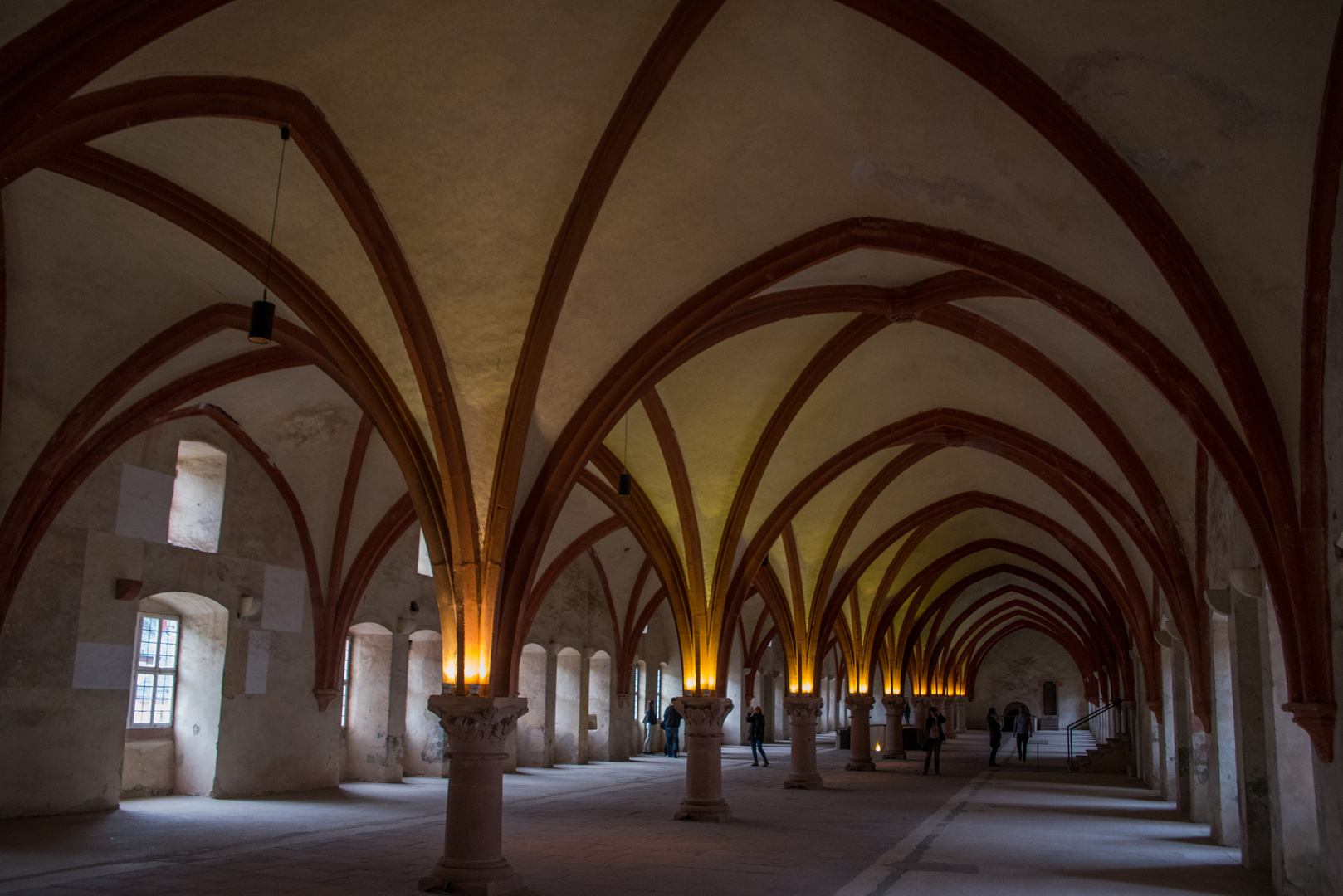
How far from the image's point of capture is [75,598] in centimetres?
1354

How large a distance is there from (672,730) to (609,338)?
60.3ft

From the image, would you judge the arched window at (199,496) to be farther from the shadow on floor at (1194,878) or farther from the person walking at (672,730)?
the person walking at (672,730)

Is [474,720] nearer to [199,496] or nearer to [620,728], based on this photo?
[199,496]

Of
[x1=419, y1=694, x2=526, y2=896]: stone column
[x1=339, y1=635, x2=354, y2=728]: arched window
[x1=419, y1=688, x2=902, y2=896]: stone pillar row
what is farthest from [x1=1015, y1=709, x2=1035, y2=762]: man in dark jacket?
[x1=419, y1=694, x2=526, y2=896]: stone column

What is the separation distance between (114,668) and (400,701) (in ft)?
19.9

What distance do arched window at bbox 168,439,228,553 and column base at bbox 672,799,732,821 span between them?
316 inches

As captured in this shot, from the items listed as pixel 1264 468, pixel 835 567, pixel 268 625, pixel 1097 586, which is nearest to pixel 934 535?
pixel 1097 586

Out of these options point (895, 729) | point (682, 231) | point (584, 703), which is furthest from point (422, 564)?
point (895, 729)

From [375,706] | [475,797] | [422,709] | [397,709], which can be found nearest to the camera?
[475,797]

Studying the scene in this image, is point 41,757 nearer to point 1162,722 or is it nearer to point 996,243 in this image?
point 996,243

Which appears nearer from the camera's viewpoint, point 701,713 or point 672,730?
point 701,713

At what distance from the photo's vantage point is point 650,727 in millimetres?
28031

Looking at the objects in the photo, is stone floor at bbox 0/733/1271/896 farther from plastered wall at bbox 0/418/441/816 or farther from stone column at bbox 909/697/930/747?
stone column at bbox 909/697/930/747

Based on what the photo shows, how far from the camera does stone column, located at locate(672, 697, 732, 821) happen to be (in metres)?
13.8
